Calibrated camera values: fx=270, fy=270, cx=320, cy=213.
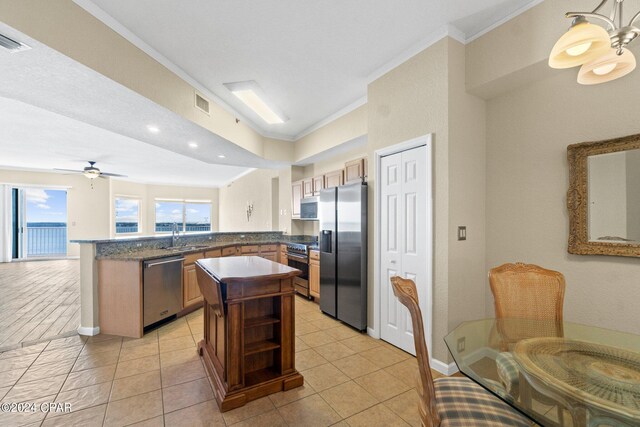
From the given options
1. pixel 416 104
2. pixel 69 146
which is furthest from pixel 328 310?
pixel 69 146

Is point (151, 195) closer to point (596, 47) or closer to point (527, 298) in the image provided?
point (527, 298)

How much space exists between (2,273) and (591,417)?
10038 millimetres

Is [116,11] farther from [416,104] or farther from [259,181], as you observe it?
[259,181]

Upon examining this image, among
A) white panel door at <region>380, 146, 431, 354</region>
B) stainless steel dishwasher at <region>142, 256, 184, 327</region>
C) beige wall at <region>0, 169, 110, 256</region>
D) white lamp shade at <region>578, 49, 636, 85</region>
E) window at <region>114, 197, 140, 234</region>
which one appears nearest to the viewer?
white lamp shade at <region>578, 49, 636, 85</region>

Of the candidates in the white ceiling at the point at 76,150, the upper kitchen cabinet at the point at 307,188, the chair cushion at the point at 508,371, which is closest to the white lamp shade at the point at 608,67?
the chair cushion at the point at 508,371

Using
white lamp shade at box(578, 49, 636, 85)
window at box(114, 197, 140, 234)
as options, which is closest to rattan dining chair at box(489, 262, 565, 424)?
white lamp shade at box(578, 49, 636, 85)

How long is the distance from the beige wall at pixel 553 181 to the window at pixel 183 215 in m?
11.4

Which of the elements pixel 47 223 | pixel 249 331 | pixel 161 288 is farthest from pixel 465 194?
pixel 47 223

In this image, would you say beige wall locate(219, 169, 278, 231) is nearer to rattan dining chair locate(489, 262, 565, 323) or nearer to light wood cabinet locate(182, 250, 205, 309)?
light wood cabinet locate(182, 250, 205, 309)

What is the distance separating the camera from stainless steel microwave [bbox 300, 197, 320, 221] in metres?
5.19

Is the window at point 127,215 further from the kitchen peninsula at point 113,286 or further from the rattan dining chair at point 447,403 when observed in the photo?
the rattan dining chair at point 447,403

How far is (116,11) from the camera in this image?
2279 millimetres

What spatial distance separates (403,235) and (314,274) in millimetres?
2099

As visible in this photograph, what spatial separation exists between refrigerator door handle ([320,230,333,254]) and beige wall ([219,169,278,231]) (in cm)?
338
